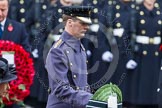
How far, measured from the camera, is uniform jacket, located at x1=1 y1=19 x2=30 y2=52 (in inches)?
332

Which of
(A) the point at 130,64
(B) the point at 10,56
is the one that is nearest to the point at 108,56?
(A) the point at 130,64

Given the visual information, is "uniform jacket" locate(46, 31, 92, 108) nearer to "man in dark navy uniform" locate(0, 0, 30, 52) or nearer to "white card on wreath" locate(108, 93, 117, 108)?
"white card on wreath" locate(108, 93, 117, 108)

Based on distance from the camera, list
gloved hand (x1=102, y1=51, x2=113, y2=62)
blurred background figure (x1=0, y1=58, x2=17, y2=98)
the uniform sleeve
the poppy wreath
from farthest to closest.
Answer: gloved hand (x1=102, y1=51, x2=113, y2=62)
the poppy wreath
the uniform sleeve
blurred background figure (x1=0, y1=58, x2=17, y2=98)

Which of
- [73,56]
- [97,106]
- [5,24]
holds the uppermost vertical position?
[5,24]

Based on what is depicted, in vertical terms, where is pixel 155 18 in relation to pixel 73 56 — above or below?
above

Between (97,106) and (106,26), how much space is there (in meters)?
5.37

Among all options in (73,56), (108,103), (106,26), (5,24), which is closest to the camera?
(108,103)

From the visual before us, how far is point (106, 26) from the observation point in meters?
10.7

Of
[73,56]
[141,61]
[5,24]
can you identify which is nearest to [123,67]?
[141,61]

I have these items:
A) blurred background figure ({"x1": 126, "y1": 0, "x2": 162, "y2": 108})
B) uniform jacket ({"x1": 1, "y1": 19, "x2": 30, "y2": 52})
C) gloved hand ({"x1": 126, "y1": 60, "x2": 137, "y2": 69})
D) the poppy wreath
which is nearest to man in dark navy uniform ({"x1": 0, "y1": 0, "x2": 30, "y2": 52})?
uniform jacket ({"x1": 1, "y1": 19, "x2": 30, "y2": 52})

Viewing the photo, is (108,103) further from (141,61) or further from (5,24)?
(141,61)

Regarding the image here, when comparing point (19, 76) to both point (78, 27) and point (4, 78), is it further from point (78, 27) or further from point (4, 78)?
point (4, 78)

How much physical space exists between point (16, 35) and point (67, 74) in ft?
9.38

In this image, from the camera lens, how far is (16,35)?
335 inches
